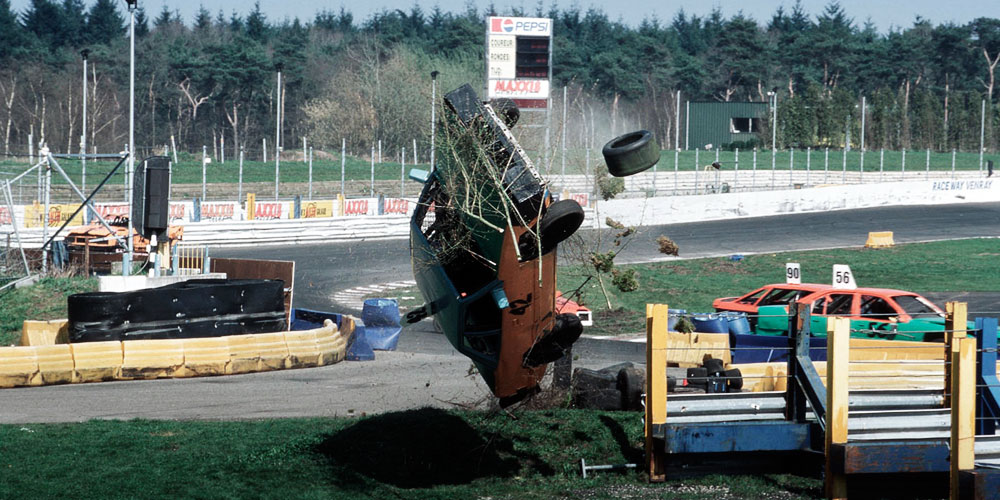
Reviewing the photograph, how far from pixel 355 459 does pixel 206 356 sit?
8.20 m

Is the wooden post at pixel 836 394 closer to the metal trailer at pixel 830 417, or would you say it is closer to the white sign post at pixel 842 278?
the metal trailer at pixel 830 417

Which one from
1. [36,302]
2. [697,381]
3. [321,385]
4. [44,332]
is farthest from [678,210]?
[697,381]

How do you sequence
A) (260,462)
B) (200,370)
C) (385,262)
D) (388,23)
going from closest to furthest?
(260,462)
(200,370)
(385,262)
(388,23)

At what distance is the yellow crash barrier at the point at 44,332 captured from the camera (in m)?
19.3

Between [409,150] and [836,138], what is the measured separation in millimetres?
33955

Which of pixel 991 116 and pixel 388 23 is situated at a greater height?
pixel 388 23

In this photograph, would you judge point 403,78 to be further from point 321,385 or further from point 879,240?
point 321,385

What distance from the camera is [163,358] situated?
18.3 m

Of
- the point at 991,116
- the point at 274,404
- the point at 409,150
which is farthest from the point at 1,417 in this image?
the point at 991,116

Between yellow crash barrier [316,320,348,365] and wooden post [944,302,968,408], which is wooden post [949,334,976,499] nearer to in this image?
wooden post [944,302,968,408]

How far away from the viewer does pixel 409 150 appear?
2945 inches

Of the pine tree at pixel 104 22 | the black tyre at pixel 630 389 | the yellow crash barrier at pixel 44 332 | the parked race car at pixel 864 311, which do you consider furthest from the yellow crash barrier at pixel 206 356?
the pine tree at pixel 104 22

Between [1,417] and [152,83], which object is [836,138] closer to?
[152,83]

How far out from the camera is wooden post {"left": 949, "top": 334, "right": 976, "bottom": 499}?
8094 mm
